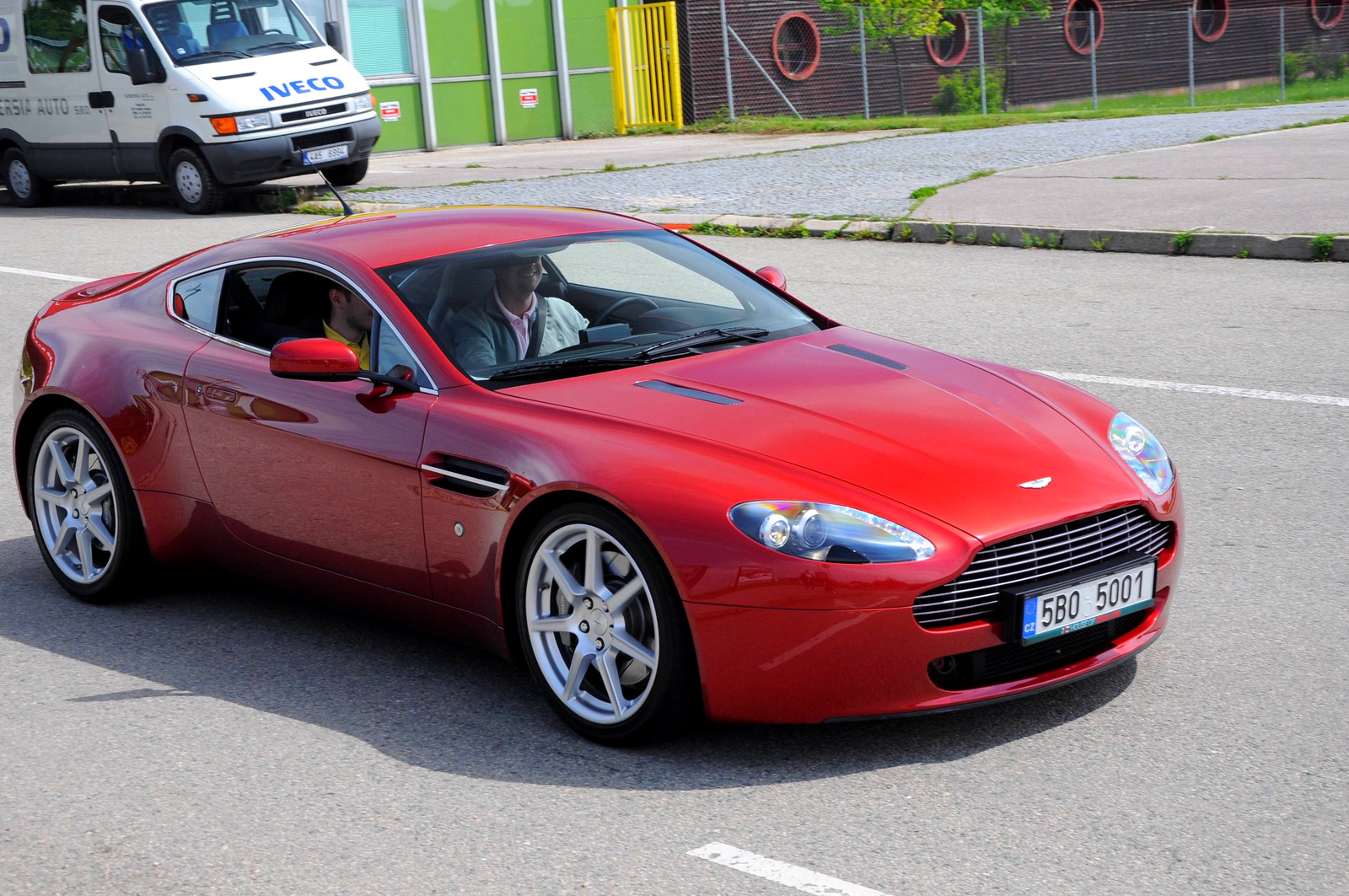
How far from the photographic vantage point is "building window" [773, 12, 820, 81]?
29.5 m

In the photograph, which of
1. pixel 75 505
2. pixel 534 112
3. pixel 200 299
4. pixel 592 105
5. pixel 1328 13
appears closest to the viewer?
pixel 200 299

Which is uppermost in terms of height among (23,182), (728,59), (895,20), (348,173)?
(895,20)

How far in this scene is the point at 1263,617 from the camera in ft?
15.7

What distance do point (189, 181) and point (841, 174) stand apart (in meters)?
7.16

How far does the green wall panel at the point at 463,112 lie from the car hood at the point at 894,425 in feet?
69.0

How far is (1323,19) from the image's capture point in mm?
42906

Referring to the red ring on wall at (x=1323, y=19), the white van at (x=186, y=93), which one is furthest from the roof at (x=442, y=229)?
the red ring on wall at (x=1323, y=19)

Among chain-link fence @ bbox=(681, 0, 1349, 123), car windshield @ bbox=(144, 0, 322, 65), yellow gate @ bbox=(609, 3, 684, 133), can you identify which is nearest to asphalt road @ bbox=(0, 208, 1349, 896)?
car windshield @ bbox=(144, 0, 322, 65)

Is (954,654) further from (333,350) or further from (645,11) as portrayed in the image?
(645,11)

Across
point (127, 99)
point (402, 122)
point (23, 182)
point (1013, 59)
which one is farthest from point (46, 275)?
point (1013, 59)

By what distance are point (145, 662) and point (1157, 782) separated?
10.2ft

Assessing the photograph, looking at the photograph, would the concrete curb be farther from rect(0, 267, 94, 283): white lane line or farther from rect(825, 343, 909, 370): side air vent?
rect(825, 343, 909, 370): side air vent

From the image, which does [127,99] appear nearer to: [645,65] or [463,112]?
[463,112]

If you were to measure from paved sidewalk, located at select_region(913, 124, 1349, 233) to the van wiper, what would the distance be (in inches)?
307
